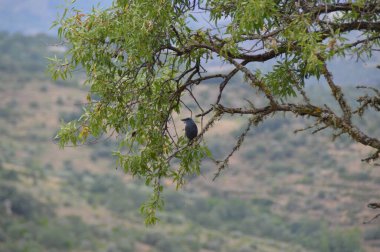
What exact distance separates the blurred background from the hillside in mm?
79

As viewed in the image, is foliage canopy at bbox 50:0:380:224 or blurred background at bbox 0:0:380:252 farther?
blurred background at bbox 0:0:380:252

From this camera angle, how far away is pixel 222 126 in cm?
6319

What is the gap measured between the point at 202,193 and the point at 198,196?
102 centimetres

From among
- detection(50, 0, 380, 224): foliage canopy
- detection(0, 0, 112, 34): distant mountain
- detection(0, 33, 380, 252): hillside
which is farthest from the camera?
detection(0, 0, 112, 34): distant mountain

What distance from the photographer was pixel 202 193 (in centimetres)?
5369

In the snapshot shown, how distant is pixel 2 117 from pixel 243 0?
56458 mm

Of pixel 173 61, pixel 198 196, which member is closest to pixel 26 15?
pixel 198 196

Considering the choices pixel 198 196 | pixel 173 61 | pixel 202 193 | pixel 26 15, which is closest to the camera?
pixel 173 61

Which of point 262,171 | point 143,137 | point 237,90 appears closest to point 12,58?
point 237,90

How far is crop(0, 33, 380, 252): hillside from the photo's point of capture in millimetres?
42594

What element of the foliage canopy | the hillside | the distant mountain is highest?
the distant mountain

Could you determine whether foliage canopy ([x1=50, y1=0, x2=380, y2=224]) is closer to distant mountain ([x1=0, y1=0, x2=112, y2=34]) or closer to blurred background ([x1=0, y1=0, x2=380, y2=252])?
blurred background ([x1=0, y1=0, x2=380, y2=252])

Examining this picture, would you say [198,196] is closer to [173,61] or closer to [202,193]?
[202,193]

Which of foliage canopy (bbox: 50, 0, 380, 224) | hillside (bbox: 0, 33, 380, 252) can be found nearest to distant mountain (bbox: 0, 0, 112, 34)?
hillside (bbox: 0, 33, 380, 252)
